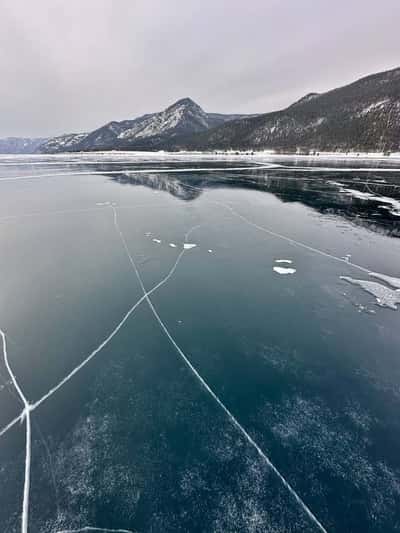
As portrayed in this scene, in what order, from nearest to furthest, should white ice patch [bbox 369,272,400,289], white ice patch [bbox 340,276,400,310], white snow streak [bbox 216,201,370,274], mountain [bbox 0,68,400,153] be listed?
1. white ice patch [bbox 340,276,400,310]
2. white ice patch [bbox 369,272,400,289]
3. white snow streak [bbox 216,201,370,274]
4. mountain [bbox 0,68,400,153]

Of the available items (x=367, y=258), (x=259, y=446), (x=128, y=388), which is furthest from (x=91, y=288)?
(x=367, y=258)

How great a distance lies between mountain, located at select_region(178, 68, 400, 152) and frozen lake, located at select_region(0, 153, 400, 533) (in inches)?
3405

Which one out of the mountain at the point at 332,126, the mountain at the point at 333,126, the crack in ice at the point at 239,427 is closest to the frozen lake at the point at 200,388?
the crack in ice at the point at 239,427

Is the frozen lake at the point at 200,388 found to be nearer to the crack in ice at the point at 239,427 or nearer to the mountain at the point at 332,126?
the crack in ice at the point at 239,427

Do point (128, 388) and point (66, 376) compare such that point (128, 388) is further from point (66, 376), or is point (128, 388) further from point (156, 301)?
point (156, 301)

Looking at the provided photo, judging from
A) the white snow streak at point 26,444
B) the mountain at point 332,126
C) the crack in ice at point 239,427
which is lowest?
the crack in ice at point 239,427

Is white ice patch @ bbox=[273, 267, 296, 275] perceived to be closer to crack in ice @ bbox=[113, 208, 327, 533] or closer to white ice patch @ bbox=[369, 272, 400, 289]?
white ice patch @ bbox=[369, 272, 400, 289]

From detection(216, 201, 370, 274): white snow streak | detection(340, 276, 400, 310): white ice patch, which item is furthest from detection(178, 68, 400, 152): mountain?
detection(340, 276, 400, 310): white ice patch

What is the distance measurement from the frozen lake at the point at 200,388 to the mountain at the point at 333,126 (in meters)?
86.5

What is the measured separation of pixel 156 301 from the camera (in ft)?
15.9

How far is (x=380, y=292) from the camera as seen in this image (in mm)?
5105

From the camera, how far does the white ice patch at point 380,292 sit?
480 cm

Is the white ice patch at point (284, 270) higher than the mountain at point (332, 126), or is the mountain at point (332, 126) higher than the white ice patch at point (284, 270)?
the mountain at point (332, 126)

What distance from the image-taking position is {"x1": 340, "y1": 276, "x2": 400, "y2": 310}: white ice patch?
4.80 meters
